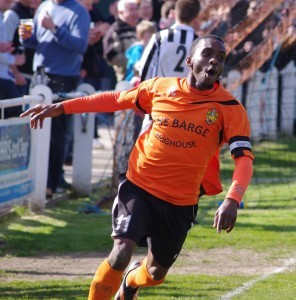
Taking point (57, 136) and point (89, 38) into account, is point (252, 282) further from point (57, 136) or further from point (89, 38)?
point (89, 38)

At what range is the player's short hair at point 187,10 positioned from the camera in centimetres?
1090

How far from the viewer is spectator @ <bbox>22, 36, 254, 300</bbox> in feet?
22.7

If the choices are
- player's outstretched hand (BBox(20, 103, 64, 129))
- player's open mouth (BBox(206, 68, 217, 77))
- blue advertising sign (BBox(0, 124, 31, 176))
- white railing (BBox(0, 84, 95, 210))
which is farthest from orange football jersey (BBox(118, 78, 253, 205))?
blue advertising sign (BBox(0, 124, 31, 176))

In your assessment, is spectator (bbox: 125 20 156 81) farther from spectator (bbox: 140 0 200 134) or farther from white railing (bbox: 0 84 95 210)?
spectator (bbox: 140 0 200 134)

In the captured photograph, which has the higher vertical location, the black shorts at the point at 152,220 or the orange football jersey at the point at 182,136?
the orange football jersey at the point at 182,136

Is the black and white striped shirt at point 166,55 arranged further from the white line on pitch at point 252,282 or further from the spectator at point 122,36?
the spectator at point 122,36

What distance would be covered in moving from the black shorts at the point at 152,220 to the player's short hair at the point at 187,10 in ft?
13.1

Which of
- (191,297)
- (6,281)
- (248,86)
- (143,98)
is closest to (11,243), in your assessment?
(6,281)

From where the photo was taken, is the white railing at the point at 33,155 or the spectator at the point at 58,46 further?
the spectator at the point at 58,46

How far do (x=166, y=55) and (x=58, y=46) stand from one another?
222 cm

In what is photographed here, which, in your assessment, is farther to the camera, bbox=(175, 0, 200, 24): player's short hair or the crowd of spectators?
the crowd of spectators

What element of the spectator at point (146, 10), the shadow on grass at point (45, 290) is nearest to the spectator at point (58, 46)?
the spectator at point (146, 10)

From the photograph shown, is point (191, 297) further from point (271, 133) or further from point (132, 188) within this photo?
point (271, 133)

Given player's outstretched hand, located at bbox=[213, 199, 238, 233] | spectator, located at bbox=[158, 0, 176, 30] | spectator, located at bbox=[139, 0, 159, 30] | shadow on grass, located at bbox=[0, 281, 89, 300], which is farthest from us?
spectator, located at bbox=[139, 0, 159, 30]
